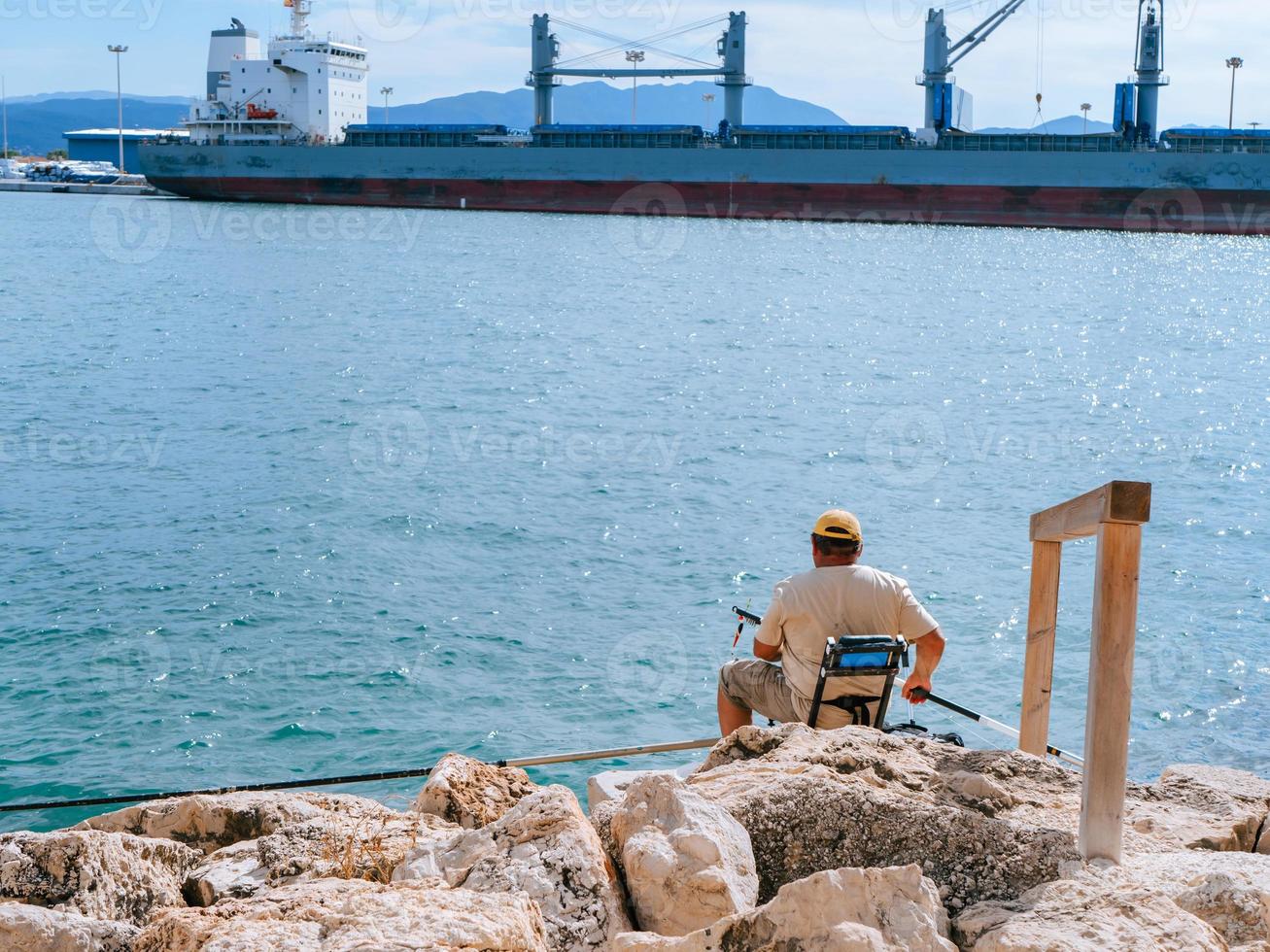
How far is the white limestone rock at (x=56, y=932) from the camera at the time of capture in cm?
247

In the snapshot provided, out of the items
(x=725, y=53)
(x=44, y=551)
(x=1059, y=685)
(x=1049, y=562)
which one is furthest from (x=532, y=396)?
(x=725, y=53)

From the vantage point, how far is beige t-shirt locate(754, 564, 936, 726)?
4352 mm

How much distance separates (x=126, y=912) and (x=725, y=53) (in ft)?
219

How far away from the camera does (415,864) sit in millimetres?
2842

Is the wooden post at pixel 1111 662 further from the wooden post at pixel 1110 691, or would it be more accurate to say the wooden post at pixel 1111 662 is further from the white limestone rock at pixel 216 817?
the white limestone rock at pixel 216 817

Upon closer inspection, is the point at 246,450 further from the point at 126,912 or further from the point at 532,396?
the point at 126,912

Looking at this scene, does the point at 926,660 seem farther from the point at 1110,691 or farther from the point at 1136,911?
the point at 1136,911

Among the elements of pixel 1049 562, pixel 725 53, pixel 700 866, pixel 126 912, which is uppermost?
pixel 725 53

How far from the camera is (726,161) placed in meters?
57.9

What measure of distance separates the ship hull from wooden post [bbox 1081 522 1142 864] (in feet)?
178

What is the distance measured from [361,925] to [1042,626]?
8.37 ft

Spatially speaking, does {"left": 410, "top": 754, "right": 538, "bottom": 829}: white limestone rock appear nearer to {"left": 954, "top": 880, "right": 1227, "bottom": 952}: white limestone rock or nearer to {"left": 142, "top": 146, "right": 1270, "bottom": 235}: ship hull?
{"left": 954, "top": 880, "right": 1227, "bottom": 952}: white limestone rock

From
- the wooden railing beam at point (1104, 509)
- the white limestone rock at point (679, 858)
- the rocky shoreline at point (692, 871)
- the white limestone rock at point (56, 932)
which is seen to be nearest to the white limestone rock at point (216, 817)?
the rocky shoreline at point (692, 871)

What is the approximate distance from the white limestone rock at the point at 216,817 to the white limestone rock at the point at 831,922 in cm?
151
